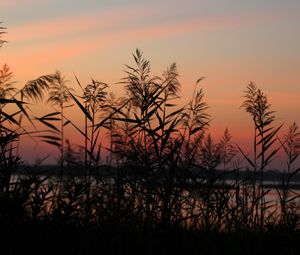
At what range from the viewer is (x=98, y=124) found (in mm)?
6910

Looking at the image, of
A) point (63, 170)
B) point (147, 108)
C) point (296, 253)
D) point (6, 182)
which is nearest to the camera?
point (6, 182)

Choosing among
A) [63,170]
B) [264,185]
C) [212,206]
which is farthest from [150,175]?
[63,170]

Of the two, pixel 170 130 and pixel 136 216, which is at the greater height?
pixel 170 130

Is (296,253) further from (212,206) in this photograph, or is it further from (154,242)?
(154,242)

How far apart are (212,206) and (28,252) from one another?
252cm

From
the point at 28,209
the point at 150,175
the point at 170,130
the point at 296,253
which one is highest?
the point at 170,130

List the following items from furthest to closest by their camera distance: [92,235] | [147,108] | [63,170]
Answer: [63,170], [147,108], [92,235]

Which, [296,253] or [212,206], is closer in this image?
[212,206]

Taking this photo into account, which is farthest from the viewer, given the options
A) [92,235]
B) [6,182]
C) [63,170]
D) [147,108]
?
[63,170]

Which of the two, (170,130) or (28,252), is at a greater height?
(170,130)

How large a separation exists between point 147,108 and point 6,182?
2.05 metres

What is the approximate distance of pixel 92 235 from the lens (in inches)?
269

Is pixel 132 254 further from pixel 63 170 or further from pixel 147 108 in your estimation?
pixel 63 170

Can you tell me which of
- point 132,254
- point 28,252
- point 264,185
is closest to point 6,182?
point 28,252
